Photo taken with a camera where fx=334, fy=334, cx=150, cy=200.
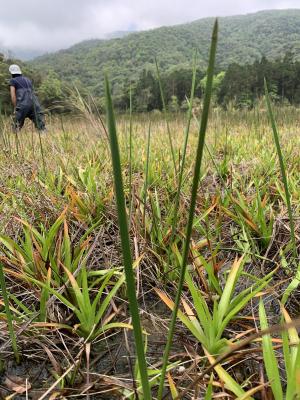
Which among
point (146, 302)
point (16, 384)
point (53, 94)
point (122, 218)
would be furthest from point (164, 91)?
point (122, 218)

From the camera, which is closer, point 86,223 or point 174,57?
point 86,223

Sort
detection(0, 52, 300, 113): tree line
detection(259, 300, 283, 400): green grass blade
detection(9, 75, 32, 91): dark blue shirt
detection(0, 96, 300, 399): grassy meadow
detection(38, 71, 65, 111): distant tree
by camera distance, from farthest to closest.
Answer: detection(9, 75, 32, 91): dark blue shirt, detection(0, 52, 300, 113): tree line, detection(38, 71, 65, 111): distant tree, detection(0, 96, 300, 399): grassy meadow, detection(259, 300, 283, 400): green grass blade

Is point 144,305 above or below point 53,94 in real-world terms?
below

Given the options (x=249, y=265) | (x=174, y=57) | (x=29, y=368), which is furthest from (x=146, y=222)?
(x=174, y=57)

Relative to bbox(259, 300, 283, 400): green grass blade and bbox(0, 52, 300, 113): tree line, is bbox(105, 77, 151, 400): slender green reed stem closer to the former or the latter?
bbox(259, 300, 283, 400): green grass blade

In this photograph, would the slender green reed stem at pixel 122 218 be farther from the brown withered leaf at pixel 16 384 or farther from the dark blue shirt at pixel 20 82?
the dark blue shirt at pixel 20 82

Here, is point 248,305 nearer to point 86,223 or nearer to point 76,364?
point 76,364

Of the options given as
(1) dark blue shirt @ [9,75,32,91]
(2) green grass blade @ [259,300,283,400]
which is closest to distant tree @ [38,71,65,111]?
(1) dark blue shirt @ [9,75,32,91]

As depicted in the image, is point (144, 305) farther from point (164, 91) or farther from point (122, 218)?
point (164, 91)

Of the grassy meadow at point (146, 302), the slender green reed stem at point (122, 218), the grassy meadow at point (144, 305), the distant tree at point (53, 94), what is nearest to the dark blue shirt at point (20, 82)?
the distant tree at point (53, 94)

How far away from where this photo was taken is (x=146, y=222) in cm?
166

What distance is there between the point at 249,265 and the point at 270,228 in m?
0.21

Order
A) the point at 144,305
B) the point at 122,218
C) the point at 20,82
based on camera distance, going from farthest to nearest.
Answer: the point at 20,82 → the point at 144,305 → the point at 122,218

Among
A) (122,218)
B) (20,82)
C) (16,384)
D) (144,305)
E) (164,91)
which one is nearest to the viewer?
(122,218)
